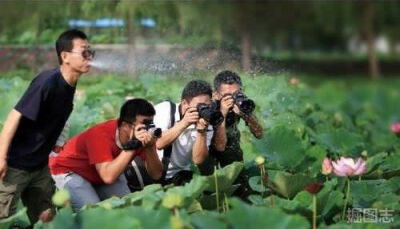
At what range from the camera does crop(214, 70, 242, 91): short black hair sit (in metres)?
3.78

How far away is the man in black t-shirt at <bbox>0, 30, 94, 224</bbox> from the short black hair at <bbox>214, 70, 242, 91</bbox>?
609 millimetres

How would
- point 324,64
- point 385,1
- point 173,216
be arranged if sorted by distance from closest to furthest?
point 173,216 < point 324,64 < point 385,1

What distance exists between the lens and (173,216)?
8.41ft

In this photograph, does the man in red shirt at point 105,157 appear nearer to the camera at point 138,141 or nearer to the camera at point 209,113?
the camera at point 138,141

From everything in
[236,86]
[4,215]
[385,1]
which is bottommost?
[4,215]

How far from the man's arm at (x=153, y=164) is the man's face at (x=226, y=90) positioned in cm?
39

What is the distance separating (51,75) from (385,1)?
17.3m

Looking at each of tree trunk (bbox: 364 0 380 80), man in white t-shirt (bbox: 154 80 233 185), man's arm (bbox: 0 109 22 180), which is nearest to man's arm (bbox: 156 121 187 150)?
man in white t-shirt (bbox: 154 80 233 185)

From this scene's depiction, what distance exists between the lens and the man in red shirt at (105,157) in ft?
11.2

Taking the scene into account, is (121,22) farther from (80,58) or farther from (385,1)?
(385,1)

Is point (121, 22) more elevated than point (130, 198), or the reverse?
point (121, 22)

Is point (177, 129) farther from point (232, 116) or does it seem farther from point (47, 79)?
point (47, 79)

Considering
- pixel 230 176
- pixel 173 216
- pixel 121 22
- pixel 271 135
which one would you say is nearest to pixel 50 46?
pixel 121 22

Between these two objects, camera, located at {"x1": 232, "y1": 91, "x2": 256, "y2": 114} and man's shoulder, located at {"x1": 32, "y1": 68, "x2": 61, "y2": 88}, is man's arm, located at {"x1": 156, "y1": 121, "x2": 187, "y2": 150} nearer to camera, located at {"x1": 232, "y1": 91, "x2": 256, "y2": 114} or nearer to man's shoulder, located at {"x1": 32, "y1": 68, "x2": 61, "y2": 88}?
camera, located at {"x1": 232, "y1": 91, "x2": 256, "y2": 114}
